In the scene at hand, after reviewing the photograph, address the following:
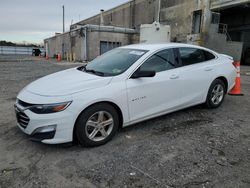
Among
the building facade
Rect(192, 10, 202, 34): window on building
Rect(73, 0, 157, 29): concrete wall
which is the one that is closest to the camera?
the building facade

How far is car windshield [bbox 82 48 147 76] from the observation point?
146 inches

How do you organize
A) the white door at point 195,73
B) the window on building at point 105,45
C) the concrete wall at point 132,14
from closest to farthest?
the white door at point 195,73
the window on building at point 105,45
the concrete wall at point 132,14

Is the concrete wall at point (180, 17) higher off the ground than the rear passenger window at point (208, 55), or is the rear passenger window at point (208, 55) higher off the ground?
the concrete wall at point (180, 17)

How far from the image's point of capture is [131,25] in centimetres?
3019

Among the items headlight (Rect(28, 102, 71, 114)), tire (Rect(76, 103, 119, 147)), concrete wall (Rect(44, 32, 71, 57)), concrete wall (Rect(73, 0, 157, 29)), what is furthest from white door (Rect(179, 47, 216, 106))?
concrete wall (Rect(44, 32, 71, 57))

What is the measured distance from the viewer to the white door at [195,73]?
430 centimetres

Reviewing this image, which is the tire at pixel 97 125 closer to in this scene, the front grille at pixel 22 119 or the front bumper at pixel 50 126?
the front bumper at pixel 50 126

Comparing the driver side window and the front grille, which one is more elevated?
the driver side window


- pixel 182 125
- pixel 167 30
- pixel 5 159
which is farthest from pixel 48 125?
pixel 167 30

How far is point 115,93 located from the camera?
3344 millimetres

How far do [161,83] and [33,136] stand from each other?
2.25 m

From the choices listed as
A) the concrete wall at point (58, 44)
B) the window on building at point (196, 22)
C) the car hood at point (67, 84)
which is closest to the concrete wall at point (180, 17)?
the window on building at point (196, 22)

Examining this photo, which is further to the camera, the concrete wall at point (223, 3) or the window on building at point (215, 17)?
the window on building at point (215, 17)

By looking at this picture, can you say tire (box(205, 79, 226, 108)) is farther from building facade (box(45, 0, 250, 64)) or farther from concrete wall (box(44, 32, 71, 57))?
concrete wall (box(44, 32, 71, 57))
